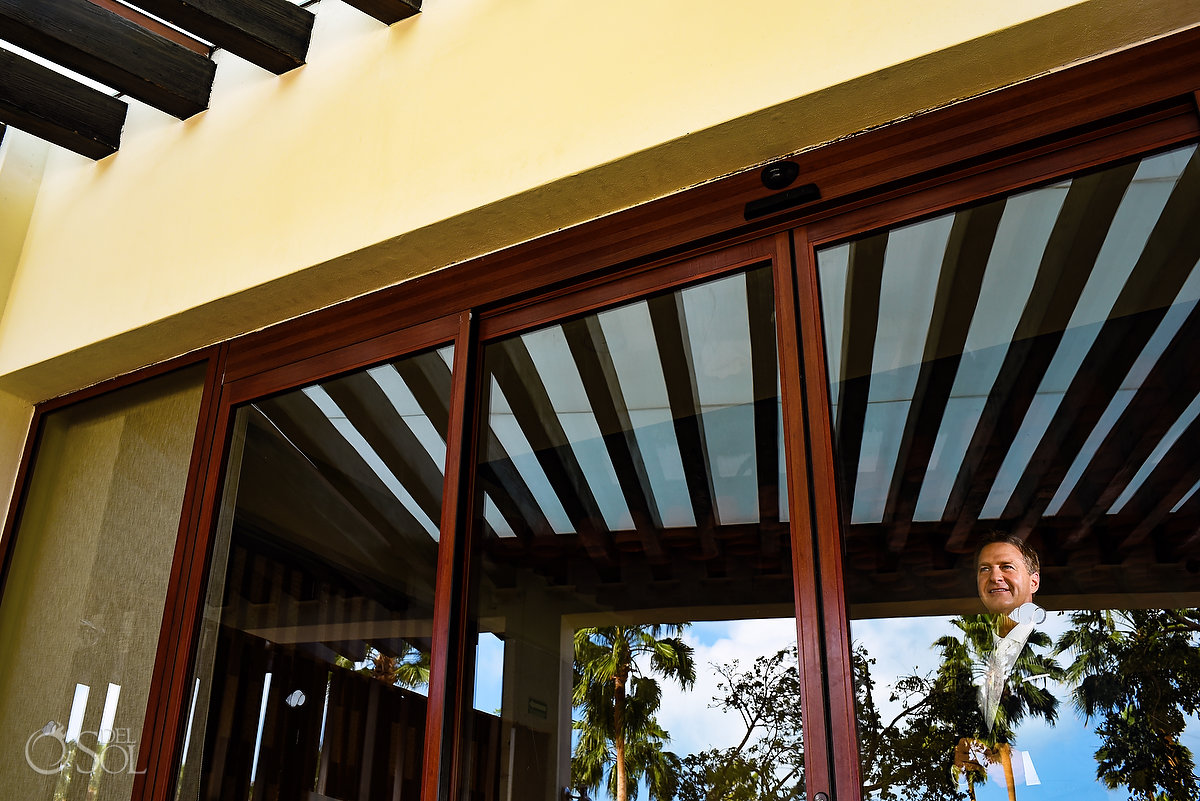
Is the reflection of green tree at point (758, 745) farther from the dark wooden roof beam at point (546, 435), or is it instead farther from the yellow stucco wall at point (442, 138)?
the yellow stucco wall at point (442, 138)

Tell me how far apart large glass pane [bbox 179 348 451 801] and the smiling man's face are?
1110 mm

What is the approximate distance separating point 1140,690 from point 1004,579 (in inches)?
9.9

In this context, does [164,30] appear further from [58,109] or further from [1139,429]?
[1139,429]

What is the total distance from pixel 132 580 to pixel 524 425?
47.9 inches

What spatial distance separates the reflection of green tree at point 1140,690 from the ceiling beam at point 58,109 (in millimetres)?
2853

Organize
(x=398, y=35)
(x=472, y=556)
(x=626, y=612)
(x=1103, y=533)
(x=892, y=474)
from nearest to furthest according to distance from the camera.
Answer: (x=1103, y=533) < (x=892, y=474) < (x=626, y=612) < (x=472, y=556) < (x=398, y=35)

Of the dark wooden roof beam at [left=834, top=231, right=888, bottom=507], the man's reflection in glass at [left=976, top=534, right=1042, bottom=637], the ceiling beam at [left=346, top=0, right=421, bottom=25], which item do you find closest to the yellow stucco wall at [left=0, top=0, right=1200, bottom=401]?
the ceiling beam at [left=346, top=0, right=421, bottom=25]

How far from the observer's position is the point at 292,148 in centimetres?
260

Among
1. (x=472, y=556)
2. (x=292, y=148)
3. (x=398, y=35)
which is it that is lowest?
(x=472, y=556)

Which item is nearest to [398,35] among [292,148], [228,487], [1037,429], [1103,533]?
[292,148]

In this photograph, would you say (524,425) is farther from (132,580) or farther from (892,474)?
(132,580)

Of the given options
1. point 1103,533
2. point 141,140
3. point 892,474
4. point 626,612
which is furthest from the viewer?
point 141,140

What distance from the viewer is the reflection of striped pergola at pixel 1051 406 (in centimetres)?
165

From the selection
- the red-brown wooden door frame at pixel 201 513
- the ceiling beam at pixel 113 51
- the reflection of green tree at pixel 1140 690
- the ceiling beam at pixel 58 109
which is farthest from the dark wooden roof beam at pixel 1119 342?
the ceiling beam at pixel 58 109
